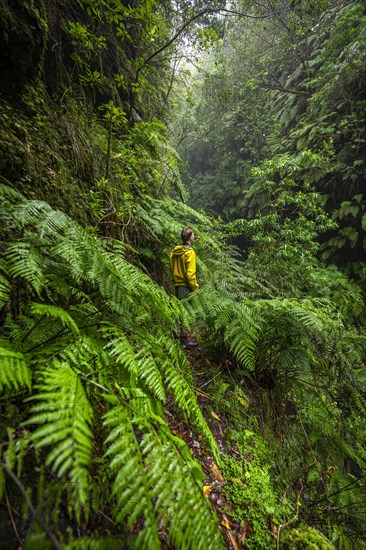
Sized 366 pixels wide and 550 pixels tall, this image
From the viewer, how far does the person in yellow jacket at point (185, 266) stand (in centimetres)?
343

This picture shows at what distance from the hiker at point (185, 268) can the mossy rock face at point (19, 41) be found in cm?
235

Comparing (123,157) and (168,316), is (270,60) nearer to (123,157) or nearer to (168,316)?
(123,157)

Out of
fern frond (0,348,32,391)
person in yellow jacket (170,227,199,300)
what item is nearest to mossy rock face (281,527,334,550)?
fern frond (0,348,32,391)

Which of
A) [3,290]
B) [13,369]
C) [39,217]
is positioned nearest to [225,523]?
[13,369]

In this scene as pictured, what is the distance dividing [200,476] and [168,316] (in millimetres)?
989

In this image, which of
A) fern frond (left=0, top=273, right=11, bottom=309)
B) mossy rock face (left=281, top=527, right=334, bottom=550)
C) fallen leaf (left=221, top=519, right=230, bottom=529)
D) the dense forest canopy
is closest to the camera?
the dense forest canopy

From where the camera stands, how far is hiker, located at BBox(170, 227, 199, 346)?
11.2ft

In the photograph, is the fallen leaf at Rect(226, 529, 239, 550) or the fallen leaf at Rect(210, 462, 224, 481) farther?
the fallen leaf at Rect(210, 462, 224, 481)

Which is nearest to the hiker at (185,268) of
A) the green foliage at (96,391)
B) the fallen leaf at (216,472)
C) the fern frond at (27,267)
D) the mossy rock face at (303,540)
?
the green foliage at (96,391)

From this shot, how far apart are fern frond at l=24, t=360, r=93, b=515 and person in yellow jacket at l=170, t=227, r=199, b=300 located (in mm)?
2583

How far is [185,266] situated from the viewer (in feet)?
11.3

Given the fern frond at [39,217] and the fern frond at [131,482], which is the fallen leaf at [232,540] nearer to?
the fern frond at [131,482]

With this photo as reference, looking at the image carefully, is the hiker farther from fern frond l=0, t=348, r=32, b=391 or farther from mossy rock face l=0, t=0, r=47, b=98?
fern frond l=0, t=348, r=32, b=391

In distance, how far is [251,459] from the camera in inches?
75.7
